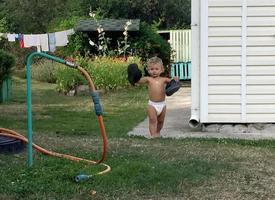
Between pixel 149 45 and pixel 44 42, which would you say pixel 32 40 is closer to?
pixel 44 42

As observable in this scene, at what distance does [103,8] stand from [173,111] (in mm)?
18986

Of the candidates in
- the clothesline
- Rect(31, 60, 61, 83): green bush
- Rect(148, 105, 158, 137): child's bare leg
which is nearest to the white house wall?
Rect(148, 105, 158, 137): child's bare leg

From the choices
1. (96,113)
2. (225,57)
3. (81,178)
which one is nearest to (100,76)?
(225,57)

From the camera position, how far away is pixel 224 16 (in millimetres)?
8086

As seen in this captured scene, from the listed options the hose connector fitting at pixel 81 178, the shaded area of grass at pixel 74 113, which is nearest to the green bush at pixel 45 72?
the shaded area of grass at pixel 74 113

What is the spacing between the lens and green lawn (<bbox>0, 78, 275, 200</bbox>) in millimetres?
4824

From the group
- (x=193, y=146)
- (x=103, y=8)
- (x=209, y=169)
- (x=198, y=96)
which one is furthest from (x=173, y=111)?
(x=103, y=8)

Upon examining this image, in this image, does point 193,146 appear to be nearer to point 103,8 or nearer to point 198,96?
point 198,96

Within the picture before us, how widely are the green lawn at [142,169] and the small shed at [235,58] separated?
1.02 m

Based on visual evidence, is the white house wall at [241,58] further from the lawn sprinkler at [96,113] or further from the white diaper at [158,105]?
the lawn sprinkler at [96,113]

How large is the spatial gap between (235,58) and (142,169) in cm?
327

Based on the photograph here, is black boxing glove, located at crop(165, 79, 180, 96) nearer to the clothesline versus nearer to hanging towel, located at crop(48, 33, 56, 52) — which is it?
the clothesline

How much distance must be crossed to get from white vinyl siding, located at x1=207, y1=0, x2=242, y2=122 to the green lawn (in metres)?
1.03

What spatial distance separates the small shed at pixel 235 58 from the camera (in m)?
8.07
